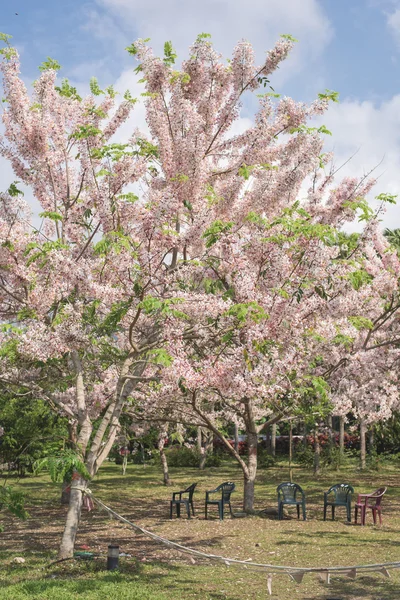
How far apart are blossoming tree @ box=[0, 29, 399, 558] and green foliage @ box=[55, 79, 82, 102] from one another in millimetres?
35

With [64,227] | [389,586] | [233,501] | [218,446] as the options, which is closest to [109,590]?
[389,586]

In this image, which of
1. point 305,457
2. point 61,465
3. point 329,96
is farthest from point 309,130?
point 305,457

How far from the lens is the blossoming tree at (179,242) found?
323 inches

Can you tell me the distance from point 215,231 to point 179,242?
0.68 metres

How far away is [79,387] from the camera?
388 inches

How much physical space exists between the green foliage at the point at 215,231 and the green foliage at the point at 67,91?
4.12 meters

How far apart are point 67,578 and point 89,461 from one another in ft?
5.62

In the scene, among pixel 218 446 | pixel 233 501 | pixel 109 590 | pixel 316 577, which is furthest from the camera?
pixel 218 446

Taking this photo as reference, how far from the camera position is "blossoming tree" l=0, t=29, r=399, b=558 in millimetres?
8211

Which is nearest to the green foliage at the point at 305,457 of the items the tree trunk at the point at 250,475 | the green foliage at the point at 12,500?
the tree trunk at the point at 250,475

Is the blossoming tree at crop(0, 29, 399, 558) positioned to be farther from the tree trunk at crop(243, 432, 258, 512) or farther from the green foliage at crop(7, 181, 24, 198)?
the tree trunk at crop(243, 432, 258, 512)

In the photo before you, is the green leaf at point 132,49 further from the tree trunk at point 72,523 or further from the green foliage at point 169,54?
the tree trunk at point 72,523

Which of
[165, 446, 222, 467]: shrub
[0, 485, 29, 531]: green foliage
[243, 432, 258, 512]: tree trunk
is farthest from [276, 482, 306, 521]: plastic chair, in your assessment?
[165, 446, 222, 467]: shrub

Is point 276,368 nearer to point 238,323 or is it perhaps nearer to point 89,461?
point 238,323
